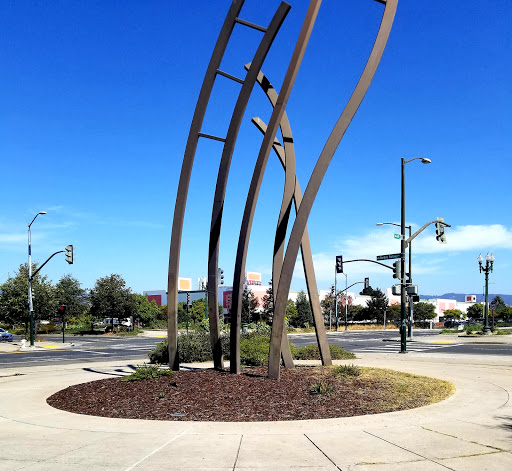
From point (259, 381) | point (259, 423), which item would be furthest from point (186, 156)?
point (259, 423)

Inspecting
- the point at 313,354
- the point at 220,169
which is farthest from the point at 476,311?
the point at 220,169

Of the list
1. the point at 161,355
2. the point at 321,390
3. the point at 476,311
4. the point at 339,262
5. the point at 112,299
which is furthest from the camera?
the point at 476,311

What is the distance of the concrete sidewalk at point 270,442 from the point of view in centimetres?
593

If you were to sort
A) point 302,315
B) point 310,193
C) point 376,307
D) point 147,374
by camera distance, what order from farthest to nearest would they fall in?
point 376,307 < point 302,315 < point 147,374 < point 310,193

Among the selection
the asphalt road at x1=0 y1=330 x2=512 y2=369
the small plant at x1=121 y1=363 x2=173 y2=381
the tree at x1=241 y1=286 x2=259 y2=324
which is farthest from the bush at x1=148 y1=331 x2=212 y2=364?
the tree at x1=241 y1=286 x2=259 y2=324

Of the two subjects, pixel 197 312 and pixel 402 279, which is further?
pixel 197 312

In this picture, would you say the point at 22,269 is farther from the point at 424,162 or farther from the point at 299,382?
the point at 299,382

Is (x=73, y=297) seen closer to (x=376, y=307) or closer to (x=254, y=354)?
(x=376, y=307)

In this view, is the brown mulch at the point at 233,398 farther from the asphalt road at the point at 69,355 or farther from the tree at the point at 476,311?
the tree at the point at 476,311

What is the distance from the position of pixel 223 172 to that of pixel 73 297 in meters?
65.9

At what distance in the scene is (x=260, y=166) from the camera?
11.9 meters

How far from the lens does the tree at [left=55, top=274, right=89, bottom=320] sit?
68594 millimetres

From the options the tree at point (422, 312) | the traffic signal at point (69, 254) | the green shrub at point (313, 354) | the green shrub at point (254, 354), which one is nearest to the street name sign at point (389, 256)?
the green shrub at point (313, 354)

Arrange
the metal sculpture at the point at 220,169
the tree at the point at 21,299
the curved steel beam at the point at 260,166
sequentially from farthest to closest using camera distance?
the tree at the point at 21,299
the metal sculpture at the point at 220,169
the curved steel beam at the point at 260,166
